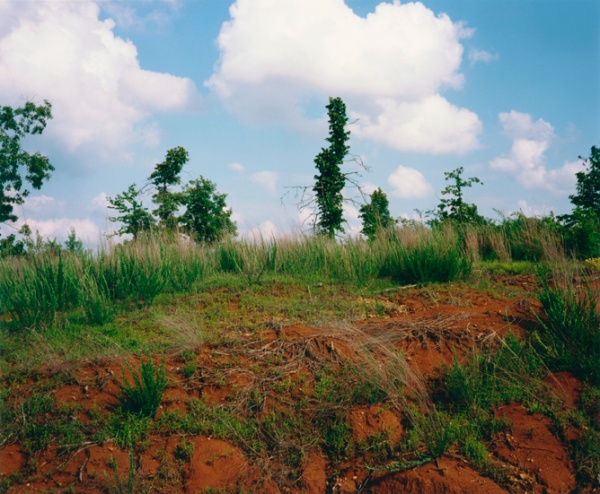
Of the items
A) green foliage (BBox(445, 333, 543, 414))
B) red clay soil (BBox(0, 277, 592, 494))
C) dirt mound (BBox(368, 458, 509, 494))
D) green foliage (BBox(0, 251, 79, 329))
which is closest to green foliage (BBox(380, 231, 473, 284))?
red clay soil (BBox(0, 277, 592, 494))

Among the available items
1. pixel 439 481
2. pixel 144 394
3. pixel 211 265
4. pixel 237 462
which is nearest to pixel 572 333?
pixel 439 481

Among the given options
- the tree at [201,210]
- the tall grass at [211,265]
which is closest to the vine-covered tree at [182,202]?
the tree at [201,210]

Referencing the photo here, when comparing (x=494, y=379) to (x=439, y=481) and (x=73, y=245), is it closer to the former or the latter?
(x=439, y=481)

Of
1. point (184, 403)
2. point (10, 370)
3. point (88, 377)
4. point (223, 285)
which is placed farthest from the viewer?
point (223, 285)

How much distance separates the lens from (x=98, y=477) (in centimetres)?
380

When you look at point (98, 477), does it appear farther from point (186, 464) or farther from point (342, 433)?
point (342, 433)

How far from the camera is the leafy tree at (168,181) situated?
20.8m

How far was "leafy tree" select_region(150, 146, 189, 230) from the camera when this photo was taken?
A: 20812 millimetres

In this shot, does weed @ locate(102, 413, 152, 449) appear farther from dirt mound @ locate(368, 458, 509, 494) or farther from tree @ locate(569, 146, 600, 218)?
tree @ locate(569, 146, 600, 218)

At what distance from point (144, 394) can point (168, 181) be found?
60.5 ft

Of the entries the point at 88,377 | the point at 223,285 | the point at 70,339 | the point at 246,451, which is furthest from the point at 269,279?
the point at 246,451

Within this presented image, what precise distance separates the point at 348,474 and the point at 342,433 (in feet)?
1.27

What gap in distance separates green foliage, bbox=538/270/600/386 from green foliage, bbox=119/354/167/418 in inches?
151

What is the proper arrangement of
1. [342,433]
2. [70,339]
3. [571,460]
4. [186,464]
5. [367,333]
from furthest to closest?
[70,339]
[367,333]
[342,433]
[186,464]
[571,460]
